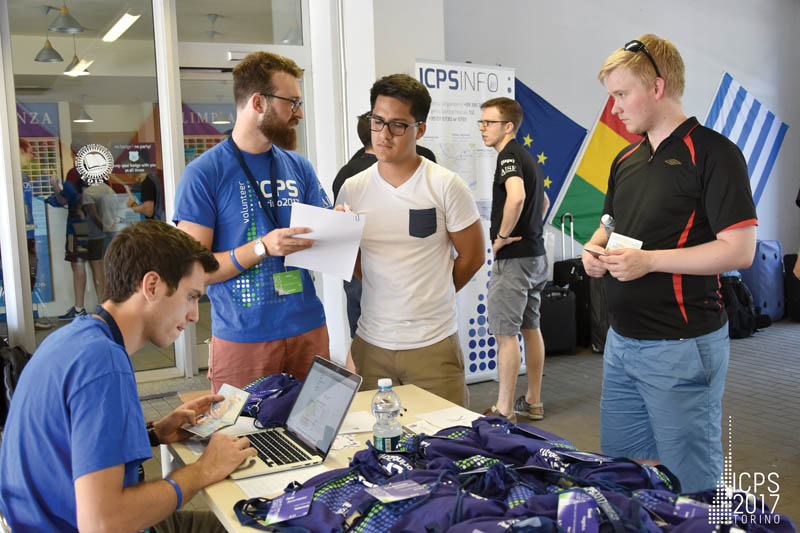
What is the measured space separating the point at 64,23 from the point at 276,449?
176 inches

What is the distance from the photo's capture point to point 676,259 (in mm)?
1971

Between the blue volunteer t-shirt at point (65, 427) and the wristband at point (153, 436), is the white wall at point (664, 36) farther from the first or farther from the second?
the blue volunteer t-shirt at point (65, 427)

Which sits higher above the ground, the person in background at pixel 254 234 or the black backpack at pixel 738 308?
the person in background at pixel 254 234

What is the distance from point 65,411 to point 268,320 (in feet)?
3.15

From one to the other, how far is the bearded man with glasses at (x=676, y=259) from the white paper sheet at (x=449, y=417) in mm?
526

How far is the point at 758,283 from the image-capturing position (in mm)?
7348

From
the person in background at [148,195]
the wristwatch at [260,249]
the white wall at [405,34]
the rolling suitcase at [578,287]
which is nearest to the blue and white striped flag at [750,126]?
the rolling suitcase at [578,287]

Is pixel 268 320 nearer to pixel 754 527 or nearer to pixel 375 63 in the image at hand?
pixel 754 527

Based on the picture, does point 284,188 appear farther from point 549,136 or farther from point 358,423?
point 549,136

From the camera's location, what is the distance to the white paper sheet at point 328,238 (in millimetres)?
2193

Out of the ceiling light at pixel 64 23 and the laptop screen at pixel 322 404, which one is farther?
the ceiling light at pixel 64 23

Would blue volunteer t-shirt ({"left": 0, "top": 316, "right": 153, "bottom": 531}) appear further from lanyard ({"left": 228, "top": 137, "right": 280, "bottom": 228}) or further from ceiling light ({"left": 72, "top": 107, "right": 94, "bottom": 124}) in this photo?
ceiling light ({"left": 72, "top": 107, "right": 94, "bottom": 124})

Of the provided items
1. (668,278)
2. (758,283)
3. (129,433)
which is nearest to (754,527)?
(668,278)

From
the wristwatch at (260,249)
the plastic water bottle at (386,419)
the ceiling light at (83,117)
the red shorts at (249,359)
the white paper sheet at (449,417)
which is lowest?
the white paper sheet at (449,417)
